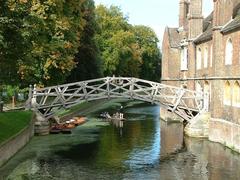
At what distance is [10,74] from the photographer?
25359 millimetres

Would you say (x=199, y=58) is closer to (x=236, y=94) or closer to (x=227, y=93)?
(x=227, y=93)

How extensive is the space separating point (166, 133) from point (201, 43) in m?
8.12

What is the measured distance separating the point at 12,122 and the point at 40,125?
639cm

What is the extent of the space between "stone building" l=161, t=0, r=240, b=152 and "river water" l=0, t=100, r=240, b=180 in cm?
154

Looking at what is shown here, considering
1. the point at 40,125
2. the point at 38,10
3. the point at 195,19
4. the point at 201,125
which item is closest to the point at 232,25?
the point at 201,125

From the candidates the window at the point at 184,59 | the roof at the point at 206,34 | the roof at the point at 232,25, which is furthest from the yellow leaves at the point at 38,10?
the window at the point at 184,59

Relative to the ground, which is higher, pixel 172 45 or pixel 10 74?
pixel 172 45

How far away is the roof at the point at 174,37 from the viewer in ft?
174

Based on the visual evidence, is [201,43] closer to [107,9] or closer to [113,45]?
[113,45]

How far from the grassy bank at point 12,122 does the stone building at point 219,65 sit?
512 inches

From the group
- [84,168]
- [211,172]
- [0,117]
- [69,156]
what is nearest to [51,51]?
[0,117]

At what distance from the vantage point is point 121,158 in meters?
29.2

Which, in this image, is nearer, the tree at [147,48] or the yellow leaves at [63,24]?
the yellow leaves at [63,24]

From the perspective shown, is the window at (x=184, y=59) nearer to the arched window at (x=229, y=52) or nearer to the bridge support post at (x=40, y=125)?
the arched window at (x=229, y=52)
